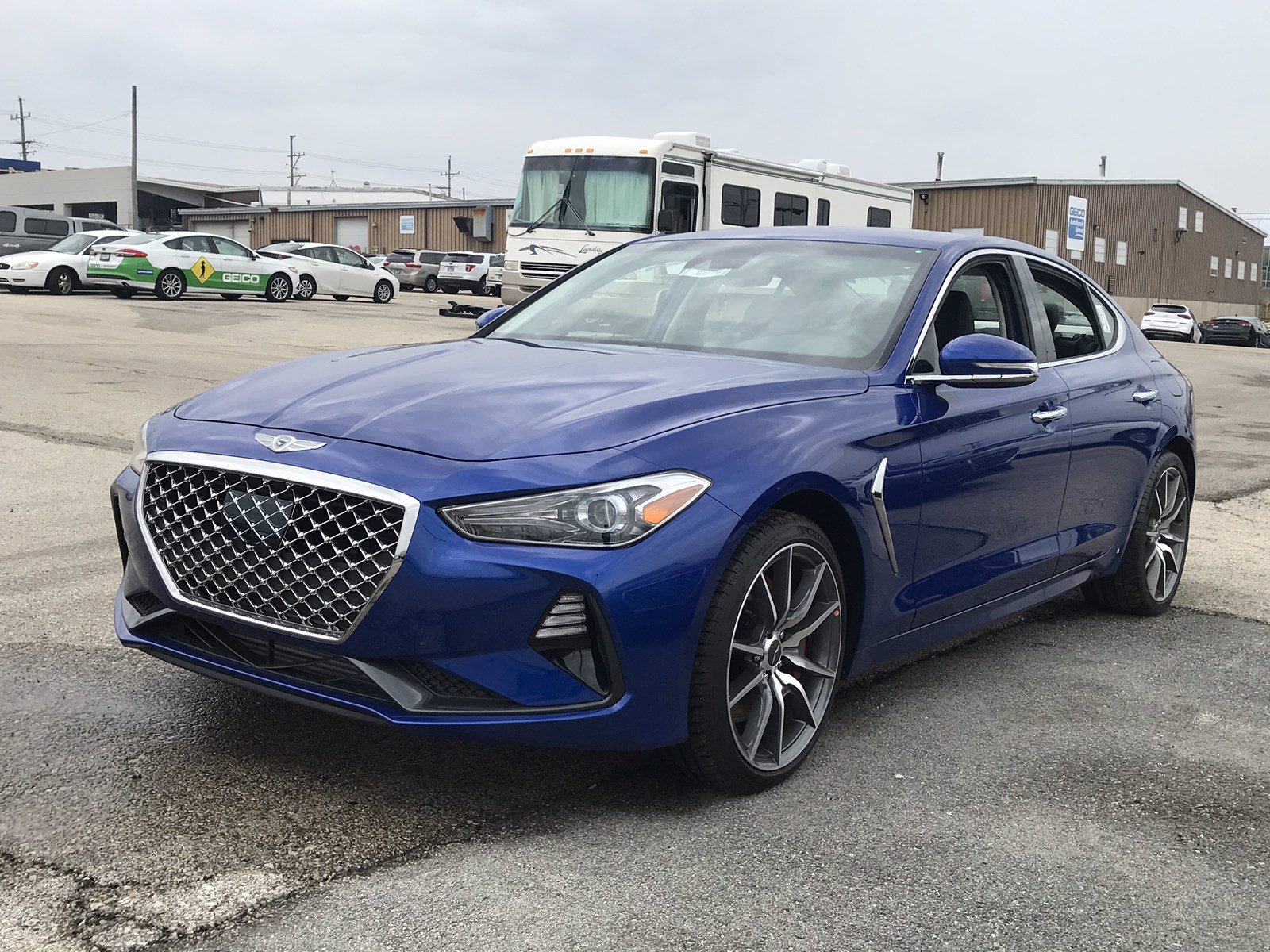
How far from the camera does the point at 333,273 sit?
3136cm

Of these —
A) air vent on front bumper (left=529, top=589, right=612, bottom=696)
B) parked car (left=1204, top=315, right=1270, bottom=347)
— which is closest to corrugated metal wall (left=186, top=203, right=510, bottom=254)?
parked car (left=1204, top=315, right=1270, bottom=347)

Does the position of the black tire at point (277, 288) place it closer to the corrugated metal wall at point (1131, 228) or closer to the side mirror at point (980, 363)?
the side mirror at point (980, 363)

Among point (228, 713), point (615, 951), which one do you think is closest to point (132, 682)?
point (228, 713)

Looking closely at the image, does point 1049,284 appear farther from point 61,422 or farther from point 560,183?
point 560,183

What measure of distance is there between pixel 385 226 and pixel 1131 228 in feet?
114

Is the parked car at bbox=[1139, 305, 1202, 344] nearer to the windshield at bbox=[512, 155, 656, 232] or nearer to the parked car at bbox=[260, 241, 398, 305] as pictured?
the parked car at bbox=[260, 241, 398, 305]

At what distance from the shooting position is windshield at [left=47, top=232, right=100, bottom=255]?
27.4 metres

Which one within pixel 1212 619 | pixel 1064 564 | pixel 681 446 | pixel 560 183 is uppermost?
pixel 560 183

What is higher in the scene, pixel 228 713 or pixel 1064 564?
pixel 1064 564

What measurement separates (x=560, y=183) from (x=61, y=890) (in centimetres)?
1886

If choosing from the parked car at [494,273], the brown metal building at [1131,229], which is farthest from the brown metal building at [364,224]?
the brown metal building at [1131,229]

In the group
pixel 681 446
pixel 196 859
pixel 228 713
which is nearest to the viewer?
pixel 196 859

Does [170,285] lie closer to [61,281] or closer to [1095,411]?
[61,281]

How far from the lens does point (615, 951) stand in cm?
265
